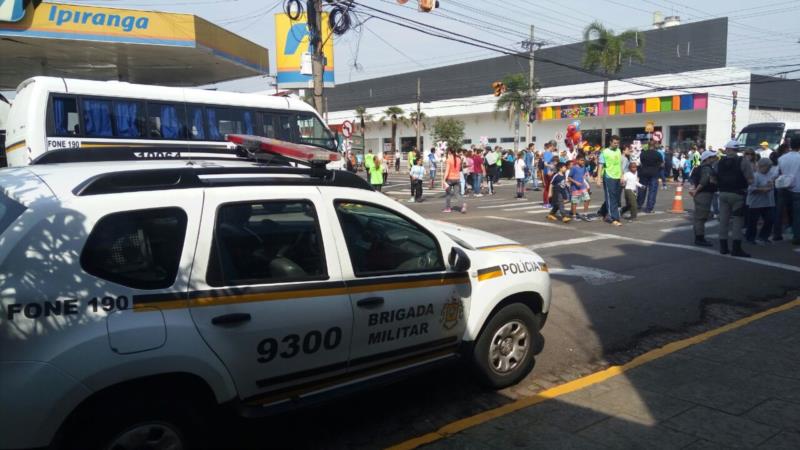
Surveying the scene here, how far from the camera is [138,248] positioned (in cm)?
296

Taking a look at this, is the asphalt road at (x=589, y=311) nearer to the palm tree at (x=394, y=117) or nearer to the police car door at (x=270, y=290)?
the police car door at (x=270, y=290)

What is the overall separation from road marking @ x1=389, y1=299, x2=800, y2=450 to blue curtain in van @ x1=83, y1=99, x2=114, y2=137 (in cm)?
1180

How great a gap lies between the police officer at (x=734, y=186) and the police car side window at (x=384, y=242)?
7227 mm

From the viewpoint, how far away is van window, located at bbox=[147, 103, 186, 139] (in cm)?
1376

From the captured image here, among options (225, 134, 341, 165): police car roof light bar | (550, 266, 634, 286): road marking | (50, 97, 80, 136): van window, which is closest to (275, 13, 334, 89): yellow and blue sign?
(50, 97, 80, 136): van window

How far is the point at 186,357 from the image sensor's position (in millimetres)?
2908

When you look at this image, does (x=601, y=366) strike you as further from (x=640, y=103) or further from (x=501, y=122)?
(x=501, y=122)

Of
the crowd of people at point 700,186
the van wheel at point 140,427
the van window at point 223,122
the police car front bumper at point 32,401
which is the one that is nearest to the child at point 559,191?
the crowd of people at point 700,186

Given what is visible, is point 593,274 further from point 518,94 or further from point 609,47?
point 518,94

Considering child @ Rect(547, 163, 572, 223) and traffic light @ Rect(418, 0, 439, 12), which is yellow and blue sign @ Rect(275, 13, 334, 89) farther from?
child @ Rect(547, 163, 572, 223)

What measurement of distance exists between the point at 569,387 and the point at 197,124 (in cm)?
1210

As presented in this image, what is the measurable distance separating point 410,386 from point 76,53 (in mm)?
21647

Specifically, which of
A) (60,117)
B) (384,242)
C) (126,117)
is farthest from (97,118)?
(384,242)

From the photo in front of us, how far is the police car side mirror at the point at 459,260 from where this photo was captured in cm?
406
